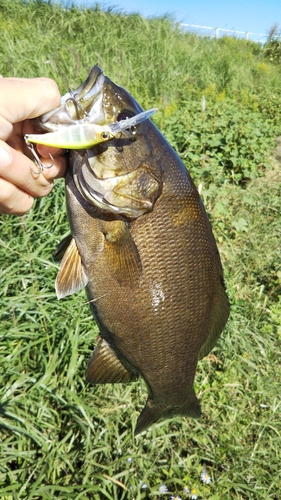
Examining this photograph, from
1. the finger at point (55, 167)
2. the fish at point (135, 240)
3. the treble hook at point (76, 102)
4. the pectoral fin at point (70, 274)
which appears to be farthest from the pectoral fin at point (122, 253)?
the treble hook at point (76, 102)

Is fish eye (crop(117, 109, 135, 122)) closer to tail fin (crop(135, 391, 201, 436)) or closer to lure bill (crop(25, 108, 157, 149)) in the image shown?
lure bill (crop(25, 108, 157, 149))

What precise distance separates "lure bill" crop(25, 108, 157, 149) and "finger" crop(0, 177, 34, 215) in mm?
238

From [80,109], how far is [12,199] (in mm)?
402

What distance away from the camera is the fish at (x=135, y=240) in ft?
5.01

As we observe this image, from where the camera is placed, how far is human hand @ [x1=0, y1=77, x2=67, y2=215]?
4.55 feet

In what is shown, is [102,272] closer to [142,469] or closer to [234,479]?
[142,469]

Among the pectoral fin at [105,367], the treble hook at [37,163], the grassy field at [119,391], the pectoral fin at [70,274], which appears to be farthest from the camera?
the grassy field at [119,391]

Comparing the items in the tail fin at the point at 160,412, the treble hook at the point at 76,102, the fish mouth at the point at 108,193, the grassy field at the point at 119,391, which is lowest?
the grassy field at the point at 119,391

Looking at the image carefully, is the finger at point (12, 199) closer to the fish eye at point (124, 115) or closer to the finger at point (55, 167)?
the finger at point (55, 167)

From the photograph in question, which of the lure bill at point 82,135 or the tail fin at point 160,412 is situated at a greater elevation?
the lure bill at point 82,135

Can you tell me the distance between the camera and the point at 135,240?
160cm

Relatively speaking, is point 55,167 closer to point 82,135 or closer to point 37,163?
point 37,163

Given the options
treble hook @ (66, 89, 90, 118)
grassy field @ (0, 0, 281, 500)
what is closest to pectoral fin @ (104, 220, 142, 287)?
treble hook @ (66, 89, 90, 118)

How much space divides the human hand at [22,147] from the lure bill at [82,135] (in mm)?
91
